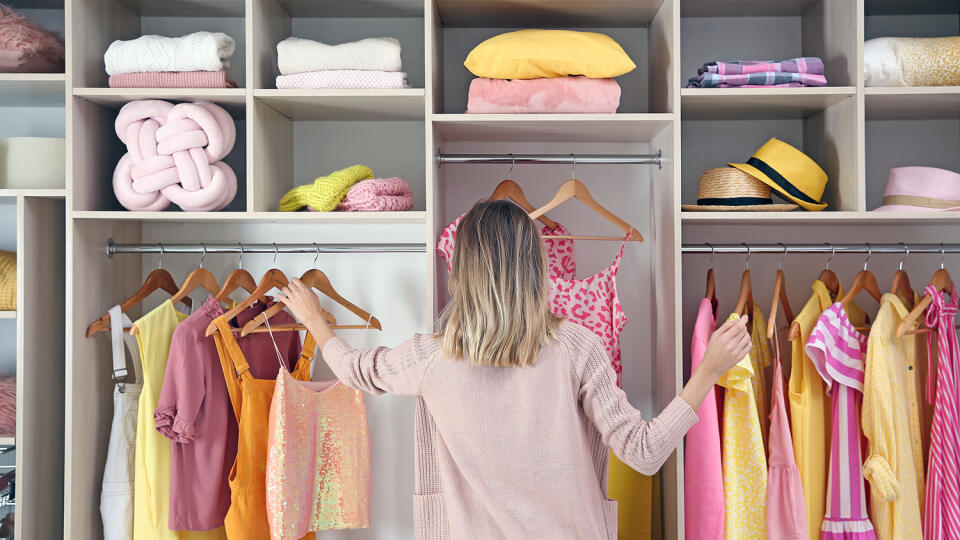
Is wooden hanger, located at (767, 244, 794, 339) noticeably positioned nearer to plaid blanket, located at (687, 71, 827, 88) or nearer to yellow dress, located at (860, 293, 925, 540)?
yellow dress, located at (860, 293, 925, 540)

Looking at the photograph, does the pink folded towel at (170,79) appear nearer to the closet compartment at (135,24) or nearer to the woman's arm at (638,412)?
the closet compartment at (135,24)

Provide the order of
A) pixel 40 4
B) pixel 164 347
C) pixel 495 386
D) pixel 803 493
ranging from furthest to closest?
1. pixel 40 4
2. pixel 164 347
3. pixel 803 493
4. pixel 495 386

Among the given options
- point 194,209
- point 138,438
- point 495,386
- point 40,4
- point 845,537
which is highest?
point 40,4

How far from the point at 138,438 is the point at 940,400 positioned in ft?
7.34

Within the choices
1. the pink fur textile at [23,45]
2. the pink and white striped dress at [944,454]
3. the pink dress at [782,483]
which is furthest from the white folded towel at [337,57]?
the pink and white striped dress at [944,454]

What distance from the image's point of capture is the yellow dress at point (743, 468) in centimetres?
200

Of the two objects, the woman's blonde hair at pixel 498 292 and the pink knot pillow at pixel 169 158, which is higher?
the pink knot pillow at pixel 169 158

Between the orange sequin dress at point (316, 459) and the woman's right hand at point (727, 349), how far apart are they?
1.05 m

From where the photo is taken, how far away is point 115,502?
2111 mm

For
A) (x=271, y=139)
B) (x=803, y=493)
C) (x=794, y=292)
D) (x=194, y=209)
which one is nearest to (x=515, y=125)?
(x=271, y=139)

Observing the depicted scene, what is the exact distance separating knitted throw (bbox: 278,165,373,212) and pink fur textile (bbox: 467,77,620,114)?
38 centimetres

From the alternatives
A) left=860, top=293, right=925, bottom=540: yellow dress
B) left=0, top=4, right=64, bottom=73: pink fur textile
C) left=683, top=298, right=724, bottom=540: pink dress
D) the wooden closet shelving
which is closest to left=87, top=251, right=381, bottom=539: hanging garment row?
the wooden closet shelving

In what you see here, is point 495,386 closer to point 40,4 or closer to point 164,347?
point 164,347

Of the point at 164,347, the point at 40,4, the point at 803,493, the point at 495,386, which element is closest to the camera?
the point at 495,386
